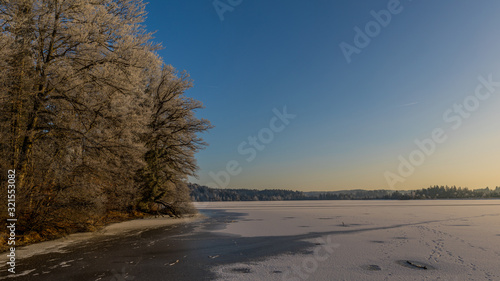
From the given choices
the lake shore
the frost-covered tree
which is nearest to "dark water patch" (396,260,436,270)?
the lake shore

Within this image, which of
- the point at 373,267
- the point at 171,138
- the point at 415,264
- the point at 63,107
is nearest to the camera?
the point at 373,267

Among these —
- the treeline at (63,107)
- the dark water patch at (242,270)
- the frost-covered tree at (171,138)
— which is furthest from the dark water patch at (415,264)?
the frost-covered tree at (171,138)

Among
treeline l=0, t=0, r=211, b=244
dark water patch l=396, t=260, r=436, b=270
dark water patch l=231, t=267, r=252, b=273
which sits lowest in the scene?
dark water patch l=396, t=260, r=436, b=270

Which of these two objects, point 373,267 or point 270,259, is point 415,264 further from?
point 270,259

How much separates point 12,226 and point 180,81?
15.9 m

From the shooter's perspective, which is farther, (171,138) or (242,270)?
(171,138)

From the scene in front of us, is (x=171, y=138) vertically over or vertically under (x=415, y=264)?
over

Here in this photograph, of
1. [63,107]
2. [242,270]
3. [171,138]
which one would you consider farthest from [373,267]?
[171,138]

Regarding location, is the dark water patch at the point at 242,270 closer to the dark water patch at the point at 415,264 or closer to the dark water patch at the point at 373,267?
the dark water patch at the point at 373,267

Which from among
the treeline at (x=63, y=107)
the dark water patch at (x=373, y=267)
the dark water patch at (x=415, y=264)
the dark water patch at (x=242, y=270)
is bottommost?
the dark water patch at (x=415, y=264)

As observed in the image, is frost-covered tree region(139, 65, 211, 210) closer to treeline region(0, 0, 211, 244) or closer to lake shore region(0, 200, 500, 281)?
treeline region(0, 0, 211, 244)

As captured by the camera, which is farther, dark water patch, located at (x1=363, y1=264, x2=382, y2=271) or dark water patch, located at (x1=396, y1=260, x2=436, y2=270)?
dark water patch, located at (x1=396, y1=260, x2=436, y2=270)

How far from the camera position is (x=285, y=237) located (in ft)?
33.7

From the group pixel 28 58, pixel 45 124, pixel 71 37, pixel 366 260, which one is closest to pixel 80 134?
pixel 45 124
